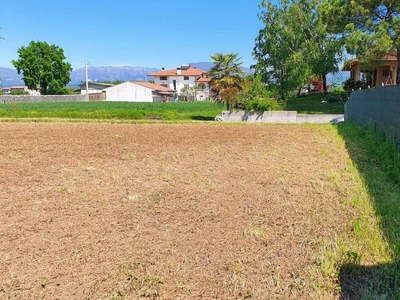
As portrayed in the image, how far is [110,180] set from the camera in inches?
160

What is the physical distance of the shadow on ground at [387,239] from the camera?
6.08 ft

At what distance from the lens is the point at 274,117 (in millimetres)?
16922

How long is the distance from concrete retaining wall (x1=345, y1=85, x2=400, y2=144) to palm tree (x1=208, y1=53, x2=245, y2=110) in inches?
303

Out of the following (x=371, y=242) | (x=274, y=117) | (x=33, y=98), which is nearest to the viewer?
(x=371, y=242)

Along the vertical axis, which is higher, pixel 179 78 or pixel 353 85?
pixel 179 78

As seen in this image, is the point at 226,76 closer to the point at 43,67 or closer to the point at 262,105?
the point at 262,105

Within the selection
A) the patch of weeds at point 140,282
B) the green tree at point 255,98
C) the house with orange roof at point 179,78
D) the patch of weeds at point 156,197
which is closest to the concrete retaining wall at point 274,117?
the green tree at point 255,98

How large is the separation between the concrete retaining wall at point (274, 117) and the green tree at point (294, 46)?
9.13 m

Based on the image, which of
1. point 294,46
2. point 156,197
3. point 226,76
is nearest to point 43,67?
point 294,46

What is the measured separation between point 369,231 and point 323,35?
2554 cm

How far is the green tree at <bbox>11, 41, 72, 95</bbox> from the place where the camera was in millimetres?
52062

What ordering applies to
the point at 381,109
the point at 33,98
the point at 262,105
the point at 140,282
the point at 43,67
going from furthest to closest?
1. the point at 43,67
2. the point at 33,98
3. the point at 262,105
4. the point at 381,109
5. the point at 140,282

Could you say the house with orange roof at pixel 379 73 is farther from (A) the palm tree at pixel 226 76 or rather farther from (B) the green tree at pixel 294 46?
(A) the palm tree at pixel 226 76

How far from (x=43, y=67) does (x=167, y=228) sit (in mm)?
58311
